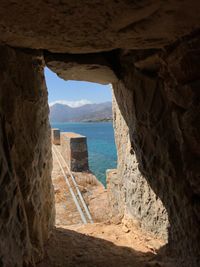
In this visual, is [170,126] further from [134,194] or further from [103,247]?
[103,247]

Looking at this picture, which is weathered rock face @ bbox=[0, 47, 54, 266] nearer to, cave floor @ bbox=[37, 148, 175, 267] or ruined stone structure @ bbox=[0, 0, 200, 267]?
ruined stone structure @ bbox=[0, 0, 200, 267]

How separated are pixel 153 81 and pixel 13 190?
1.89m

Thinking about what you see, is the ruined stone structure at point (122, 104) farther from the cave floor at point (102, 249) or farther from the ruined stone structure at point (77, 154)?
the ruined stone structure at point (77, 154)

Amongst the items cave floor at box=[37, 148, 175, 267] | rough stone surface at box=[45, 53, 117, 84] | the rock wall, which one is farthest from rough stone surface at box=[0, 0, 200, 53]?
cave floor at box=[37, 148, 175, 267]

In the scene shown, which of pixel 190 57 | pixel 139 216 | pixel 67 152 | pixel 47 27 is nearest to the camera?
pixel 47 27

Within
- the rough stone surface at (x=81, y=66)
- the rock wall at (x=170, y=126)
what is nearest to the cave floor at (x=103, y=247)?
the rock wall at (x=170, y=126)

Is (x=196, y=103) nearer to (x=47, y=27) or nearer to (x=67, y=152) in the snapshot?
(x=47, y=27)

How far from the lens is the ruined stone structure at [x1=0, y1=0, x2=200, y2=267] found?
62.9 inches

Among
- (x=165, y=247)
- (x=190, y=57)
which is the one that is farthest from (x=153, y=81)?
(x=165, y=247)

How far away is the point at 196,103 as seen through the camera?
7.50 ft

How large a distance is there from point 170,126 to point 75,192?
20.5 feet

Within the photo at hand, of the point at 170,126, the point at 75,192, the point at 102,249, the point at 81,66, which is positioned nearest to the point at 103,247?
the point at 102,249

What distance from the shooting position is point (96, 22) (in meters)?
1.62

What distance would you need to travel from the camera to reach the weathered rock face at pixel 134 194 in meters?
3.84
